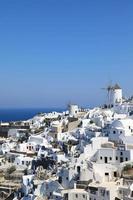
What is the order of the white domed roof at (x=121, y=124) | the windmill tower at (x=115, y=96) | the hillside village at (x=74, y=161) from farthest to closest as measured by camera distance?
the windmill tower at (x=115, y=96) < the white domed roof at (x=121, y=124) < the hillside village at (x=74, y=161)

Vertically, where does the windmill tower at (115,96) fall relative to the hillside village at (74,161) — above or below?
above

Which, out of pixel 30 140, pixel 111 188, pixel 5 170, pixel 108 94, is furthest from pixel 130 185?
pixel 108 94

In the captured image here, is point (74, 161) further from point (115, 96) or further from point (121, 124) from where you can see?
point (115, 96)

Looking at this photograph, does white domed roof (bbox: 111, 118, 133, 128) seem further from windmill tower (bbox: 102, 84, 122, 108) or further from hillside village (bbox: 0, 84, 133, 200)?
windmill tower (bbox: 102, 84, 122, 108)

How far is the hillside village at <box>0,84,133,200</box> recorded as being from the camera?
30.5m

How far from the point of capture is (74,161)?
34406 millimetres

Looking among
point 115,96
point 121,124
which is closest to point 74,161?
point 121,124

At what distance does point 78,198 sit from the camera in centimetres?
2975

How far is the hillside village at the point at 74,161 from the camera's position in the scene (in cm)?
3055

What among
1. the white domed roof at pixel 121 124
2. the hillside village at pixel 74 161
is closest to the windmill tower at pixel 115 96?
the hillside village at pixel 74 161

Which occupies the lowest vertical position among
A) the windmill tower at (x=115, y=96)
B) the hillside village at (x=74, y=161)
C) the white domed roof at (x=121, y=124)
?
the hillside village at (x=74, y=161)

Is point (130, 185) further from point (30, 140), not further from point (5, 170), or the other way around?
point (30, 140)

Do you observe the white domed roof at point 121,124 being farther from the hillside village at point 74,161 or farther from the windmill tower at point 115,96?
the windmill tower at point 115,96

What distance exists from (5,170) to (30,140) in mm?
6189
